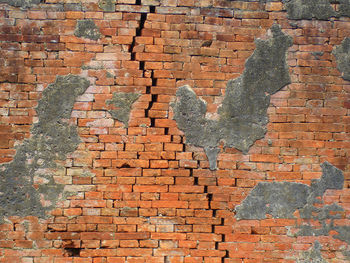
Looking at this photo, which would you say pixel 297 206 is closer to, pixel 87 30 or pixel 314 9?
pixel 314 9

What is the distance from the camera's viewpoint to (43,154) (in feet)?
10.4

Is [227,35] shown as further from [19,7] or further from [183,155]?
[19,7]

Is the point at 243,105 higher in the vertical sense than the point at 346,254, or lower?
higher

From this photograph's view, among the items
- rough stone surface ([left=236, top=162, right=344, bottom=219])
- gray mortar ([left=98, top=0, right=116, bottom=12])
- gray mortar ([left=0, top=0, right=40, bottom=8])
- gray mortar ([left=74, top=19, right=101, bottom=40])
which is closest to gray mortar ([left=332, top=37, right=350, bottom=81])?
rough stone surface ([left=236, top=162, right=344, bottom=219])

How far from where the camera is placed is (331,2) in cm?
334

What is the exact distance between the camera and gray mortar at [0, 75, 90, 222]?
313cm

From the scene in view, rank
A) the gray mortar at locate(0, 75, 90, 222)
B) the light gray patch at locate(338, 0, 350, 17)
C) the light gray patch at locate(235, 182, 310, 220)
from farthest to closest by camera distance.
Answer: the light gray patch at locate(338, 0, 350, 17), the light gray patch at locate(235, 182, 310, 220), the gray mortar at locate(0, 75, 90, 222)

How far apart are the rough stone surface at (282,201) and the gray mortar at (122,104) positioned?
1.38 m

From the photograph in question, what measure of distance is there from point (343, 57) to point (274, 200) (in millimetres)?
1561

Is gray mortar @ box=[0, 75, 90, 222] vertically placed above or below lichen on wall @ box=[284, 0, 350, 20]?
below

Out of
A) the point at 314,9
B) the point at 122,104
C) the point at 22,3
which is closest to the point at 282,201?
the point at 122,104

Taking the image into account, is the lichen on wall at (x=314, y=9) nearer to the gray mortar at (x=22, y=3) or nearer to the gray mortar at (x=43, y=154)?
the gray mortar at (x=43, y=154)

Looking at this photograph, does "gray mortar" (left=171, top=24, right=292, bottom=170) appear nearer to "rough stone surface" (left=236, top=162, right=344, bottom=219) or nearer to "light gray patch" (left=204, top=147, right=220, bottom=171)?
"light gray patch" (left=204, top=147, right=220, bottom=171)

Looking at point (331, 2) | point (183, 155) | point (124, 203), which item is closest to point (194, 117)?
point (183, 155)
